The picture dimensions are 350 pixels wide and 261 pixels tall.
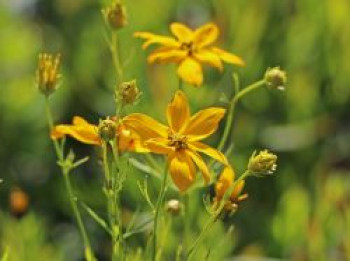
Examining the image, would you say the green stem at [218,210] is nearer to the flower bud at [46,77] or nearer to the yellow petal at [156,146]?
the yellow petal at [156,146]

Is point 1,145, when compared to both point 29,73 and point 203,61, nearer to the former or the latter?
point 29,73

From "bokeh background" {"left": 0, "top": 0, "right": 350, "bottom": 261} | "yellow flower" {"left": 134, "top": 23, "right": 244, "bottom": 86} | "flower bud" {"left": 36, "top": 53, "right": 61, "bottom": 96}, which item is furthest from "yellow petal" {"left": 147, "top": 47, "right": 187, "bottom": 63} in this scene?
"bokeh background" {"left": 0, "top": 0, "right": 350, "bottom": 261}

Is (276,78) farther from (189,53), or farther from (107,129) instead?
(107,129)

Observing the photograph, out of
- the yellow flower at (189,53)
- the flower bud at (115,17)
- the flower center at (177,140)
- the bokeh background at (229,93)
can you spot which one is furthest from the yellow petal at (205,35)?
the bokeh background at (229,93)

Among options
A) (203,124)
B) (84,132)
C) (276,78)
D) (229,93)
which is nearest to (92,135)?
(84,132)

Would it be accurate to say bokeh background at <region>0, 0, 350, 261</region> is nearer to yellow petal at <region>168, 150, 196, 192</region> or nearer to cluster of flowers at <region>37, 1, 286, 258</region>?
cluster of flowers at <region>37, 1, 286, 258</region>
